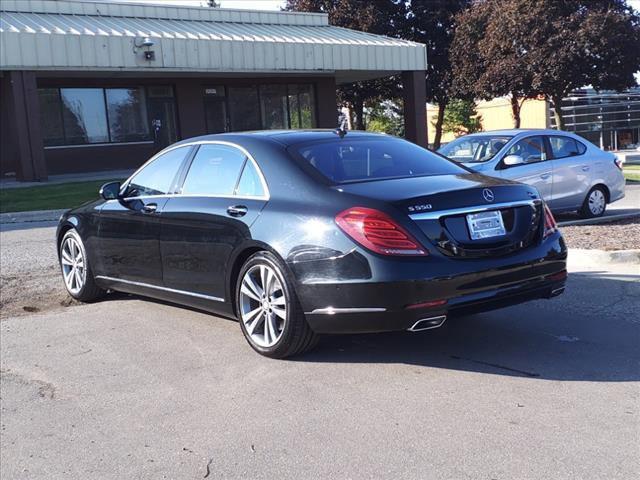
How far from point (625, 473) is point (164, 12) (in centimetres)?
2496

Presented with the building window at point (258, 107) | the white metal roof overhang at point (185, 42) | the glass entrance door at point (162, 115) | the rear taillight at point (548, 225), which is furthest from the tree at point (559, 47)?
the rear taillight at point (548, 225)

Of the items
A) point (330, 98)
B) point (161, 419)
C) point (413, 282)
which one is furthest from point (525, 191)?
point (330, 98)

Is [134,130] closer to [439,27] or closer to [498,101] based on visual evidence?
[439,27]

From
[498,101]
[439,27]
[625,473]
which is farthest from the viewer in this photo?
[498,101]

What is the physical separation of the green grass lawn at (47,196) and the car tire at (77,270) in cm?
834

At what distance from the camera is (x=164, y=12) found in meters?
25.5

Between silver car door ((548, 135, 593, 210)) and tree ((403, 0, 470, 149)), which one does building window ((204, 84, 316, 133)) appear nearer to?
tree ((403, 0, 470, 149))

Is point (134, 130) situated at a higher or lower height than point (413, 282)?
higher

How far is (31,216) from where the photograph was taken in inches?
581

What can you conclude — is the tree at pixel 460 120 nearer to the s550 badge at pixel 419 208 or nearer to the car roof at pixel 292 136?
the car roof at pixel 292 136

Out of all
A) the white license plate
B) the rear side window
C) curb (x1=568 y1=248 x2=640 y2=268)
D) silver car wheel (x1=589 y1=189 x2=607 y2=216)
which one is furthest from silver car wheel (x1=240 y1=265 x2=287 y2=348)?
silver car wheel (x1=589 y1=189 x2=607 y2=216)

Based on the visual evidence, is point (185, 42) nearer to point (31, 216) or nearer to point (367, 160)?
point (31, 216)

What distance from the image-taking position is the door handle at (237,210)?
210 inches

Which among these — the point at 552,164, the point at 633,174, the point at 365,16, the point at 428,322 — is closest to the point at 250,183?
the point at 428,322
